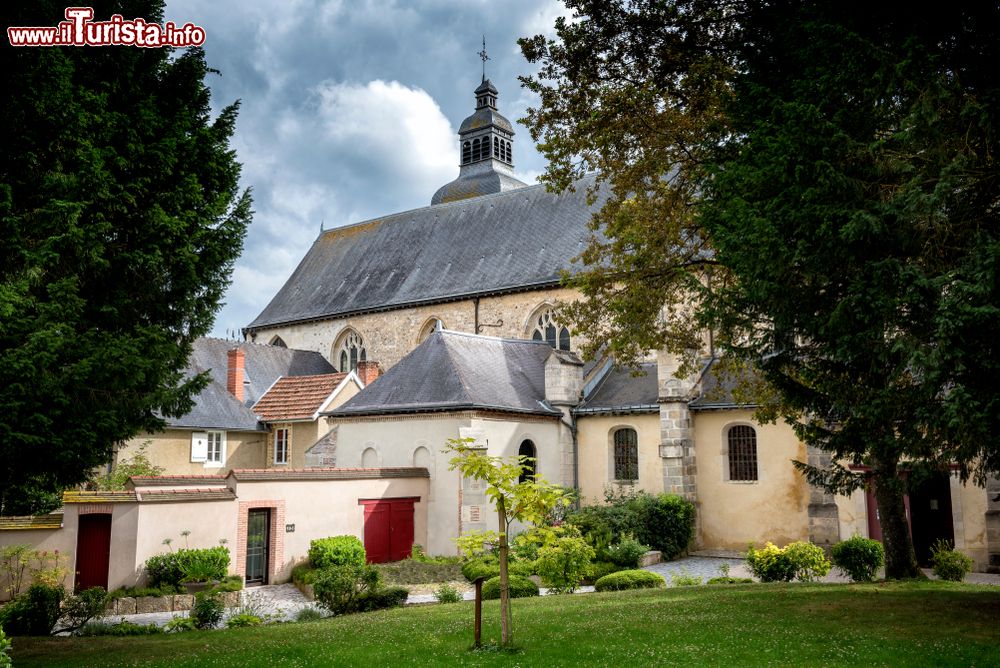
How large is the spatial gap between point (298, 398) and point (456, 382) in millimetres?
9409

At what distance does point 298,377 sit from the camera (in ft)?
98.1

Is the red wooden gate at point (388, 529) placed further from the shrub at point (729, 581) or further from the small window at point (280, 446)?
the small window at point (280, 446)

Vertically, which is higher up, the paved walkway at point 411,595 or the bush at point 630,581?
the bush at point 630,581

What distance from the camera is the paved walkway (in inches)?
555

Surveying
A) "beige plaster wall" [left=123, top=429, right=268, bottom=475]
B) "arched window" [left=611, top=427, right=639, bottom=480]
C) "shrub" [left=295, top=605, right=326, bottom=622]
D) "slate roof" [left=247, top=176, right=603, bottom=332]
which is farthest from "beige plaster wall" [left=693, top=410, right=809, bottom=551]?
"beige plaster wall" [left=123, top=429, right=268, bottom=475]

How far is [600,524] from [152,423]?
11.9m

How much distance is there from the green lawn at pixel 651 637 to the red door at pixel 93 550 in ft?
16.0

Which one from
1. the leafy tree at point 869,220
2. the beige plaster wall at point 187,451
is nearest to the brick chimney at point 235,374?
the beige plaster wall at point 187,451

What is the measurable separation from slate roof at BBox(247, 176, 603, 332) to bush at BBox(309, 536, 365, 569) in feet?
39.7

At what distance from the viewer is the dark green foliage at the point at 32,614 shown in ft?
37.5

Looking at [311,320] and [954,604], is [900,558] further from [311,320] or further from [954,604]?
[311,320]

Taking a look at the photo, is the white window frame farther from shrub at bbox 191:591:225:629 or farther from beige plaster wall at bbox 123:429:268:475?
shrub at bbox 191:591:225:629

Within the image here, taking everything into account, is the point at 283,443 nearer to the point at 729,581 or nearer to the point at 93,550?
the point at 93,550

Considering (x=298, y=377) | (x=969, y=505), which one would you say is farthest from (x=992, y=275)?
(x=298, y=377)
